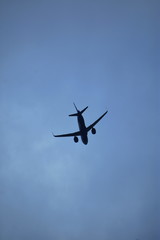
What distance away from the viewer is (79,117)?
1705 inches

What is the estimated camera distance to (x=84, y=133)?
144 feet

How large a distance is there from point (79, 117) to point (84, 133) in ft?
9.40
